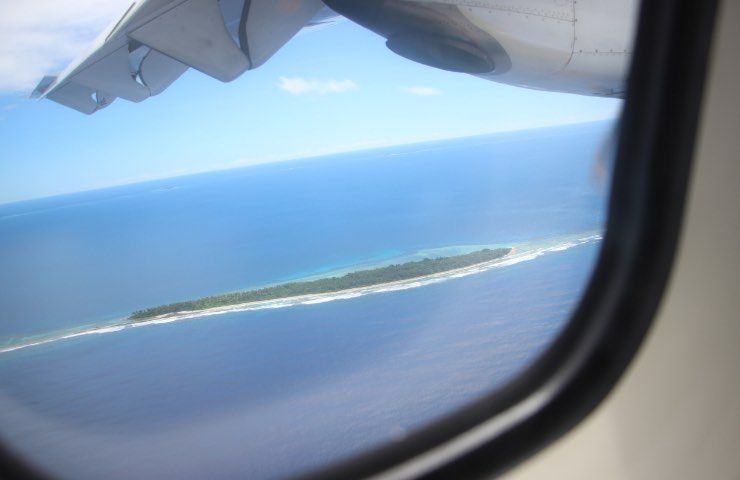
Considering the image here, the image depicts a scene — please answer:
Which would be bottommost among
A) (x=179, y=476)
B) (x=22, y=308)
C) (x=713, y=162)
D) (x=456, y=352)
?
(x=179, y=476)

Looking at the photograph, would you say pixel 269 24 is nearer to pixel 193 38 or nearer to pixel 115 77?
pixel 193 38

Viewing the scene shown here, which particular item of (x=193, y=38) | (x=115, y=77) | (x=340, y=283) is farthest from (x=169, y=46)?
(x=340, y=283)

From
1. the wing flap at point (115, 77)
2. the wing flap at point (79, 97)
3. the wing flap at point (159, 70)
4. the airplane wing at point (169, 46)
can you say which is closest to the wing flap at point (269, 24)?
the airplane wing at point (169, 46)

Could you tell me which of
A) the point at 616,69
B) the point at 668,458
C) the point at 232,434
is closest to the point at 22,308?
the point at 232,434

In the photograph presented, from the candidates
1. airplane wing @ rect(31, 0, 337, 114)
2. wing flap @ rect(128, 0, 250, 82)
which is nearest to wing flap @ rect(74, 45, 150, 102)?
airplane wing @ rect(31, 0, 337, 114)

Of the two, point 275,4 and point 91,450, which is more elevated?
point 275,4

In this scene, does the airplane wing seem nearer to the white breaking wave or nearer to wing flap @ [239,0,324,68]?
wing flap @ [239,0,324,68]

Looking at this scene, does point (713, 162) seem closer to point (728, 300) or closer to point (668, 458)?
point (728, 300)
